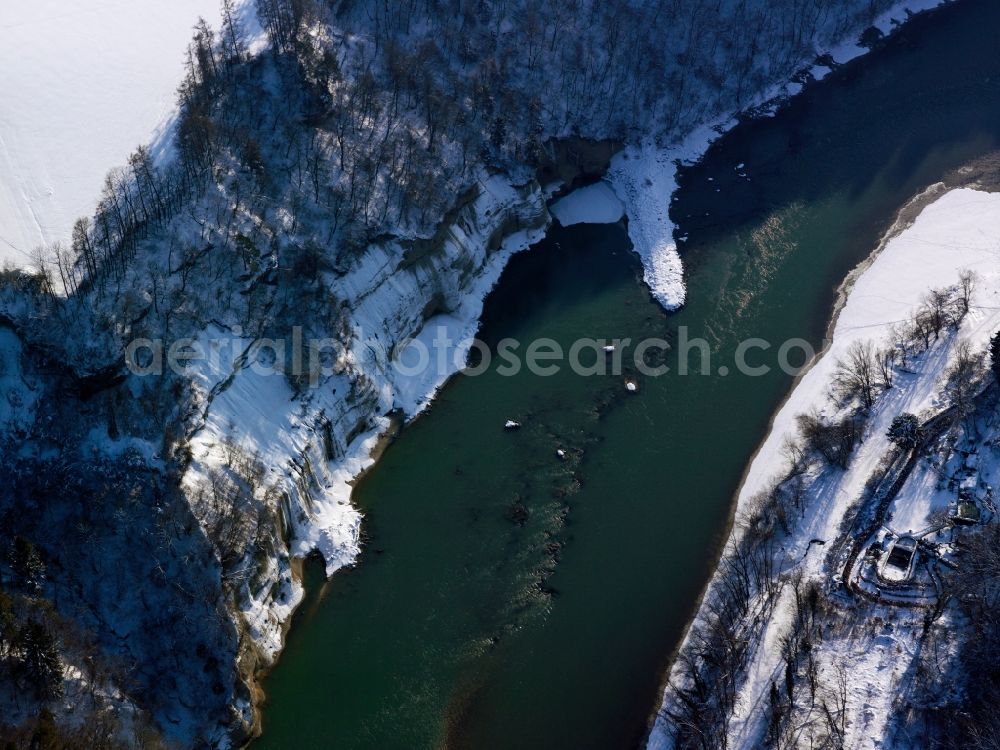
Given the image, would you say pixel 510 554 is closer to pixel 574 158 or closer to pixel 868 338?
pixel 868 338

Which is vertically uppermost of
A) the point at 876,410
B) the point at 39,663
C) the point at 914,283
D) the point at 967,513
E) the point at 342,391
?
the point at 914,283

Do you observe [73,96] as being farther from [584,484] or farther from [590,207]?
[584,484]

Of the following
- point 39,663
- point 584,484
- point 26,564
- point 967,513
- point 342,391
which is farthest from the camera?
point 342,391

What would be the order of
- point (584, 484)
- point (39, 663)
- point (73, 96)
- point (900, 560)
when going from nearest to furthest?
point (39, 663), point (900, 560), point (584, 484), point (73, 96)

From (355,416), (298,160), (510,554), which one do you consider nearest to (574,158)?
(298,160)

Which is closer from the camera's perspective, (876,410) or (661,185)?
(876,410)

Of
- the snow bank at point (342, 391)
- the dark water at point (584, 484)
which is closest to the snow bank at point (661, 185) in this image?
the dark water at point (584, 484)

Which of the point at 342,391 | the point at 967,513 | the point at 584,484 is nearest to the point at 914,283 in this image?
the point at 967,513

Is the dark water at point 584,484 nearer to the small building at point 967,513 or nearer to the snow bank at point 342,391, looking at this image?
the snow bank at point 342,391
